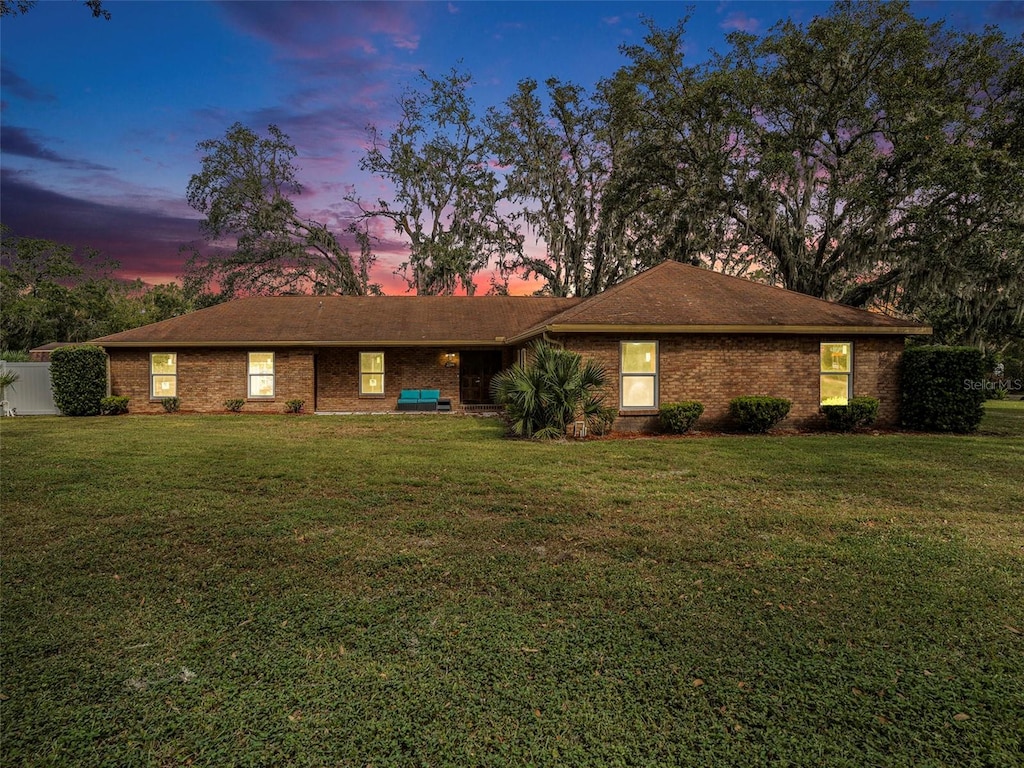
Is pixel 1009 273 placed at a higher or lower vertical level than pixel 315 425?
higher

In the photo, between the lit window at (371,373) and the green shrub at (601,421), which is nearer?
the green shrub at (601,421)

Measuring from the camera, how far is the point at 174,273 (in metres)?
29.6

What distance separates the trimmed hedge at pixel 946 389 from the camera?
1212 centimetres

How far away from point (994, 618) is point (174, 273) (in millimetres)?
35352

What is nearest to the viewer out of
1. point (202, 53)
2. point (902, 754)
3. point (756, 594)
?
point (902, 754)

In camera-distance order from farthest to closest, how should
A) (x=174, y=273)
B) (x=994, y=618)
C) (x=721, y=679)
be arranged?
(x=174, y=273)
(x=994, y=618)
(x=721, y=679)

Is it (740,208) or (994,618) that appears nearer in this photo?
(994,618)

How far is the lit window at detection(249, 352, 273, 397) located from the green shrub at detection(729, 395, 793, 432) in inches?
Answer: 584

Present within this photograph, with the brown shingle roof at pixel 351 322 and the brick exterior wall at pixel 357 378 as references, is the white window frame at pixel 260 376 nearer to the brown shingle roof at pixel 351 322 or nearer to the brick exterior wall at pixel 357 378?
the brown shingle roof at pixel 351 322

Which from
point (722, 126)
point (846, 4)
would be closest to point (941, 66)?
point (846, 4)

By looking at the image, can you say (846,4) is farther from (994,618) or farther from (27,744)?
(27,744)

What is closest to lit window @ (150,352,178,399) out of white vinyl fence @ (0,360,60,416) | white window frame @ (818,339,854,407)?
white vinyl fence @ (0,360,60,416)

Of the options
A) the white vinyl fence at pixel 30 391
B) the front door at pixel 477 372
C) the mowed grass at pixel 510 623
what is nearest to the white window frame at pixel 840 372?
the mowed grass at pixel 510 623

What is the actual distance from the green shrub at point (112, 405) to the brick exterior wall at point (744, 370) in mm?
14846
